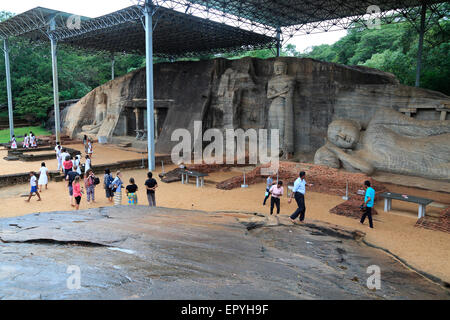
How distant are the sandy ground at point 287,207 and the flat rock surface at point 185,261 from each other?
7.09ft

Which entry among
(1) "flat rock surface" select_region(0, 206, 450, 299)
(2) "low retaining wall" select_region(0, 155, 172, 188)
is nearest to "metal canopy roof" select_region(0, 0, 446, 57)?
(2) "low retaining wall" select_region(0, 155, 172, 188)

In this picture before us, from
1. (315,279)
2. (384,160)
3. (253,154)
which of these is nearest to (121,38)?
(253,154)

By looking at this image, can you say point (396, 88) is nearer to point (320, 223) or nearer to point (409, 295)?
point (320, 223)

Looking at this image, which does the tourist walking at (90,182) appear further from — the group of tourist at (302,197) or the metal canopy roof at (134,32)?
the metal canopy roof at (134,32)

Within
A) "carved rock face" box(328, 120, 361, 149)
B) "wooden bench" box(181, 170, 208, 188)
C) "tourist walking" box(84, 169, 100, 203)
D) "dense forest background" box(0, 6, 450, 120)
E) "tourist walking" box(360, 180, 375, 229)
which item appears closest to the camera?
"tourist walking" box(360, 180, 375, 229)

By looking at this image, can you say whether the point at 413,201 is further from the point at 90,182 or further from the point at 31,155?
the point at 31,155

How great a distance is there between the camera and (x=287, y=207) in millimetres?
10570

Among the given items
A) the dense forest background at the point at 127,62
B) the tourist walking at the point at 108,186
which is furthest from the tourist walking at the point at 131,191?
the dense forest background at the point at 127,62

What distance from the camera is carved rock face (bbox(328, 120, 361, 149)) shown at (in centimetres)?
1382

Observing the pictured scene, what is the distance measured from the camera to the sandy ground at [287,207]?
714cm

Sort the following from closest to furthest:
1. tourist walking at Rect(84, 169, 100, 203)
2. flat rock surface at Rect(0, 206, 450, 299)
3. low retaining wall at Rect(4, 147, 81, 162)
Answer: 1. flat rock surface at Rect(0, 206, 450, 299)
2. tourist walking at Rect(84, 169, 100, 203)
3. low retaining wall at Rect(4, 147, 81, 162)

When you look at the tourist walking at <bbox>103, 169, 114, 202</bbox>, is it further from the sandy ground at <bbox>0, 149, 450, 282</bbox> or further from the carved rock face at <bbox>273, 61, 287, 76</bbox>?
the carved rock face at <bbox>273, 61, 287, 76</bbox>

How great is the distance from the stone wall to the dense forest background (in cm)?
985

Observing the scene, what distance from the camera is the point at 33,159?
1906cm
